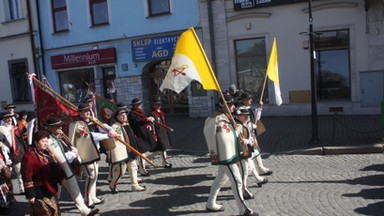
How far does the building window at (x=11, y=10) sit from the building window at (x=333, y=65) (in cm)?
1553

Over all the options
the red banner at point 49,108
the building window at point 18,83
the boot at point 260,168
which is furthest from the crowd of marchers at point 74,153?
the building window at point 18,83

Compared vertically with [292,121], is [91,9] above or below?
above

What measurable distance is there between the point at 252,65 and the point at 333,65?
9.94 feet

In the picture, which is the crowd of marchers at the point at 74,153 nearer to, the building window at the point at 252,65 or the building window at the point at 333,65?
the building window at the point at 252,65

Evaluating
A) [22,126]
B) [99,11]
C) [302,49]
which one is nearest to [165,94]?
[99,11]

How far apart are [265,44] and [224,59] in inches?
67.9

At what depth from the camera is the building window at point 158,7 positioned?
16797 mm

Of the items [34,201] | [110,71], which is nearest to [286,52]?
[110,71]

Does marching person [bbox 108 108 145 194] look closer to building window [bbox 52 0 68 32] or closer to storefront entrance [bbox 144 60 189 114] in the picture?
storefront entrance [bbox 144 60 189 114]

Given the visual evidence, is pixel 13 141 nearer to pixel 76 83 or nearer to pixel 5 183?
pixel 5 183

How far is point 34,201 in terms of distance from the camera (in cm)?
485

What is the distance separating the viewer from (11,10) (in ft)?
69.3

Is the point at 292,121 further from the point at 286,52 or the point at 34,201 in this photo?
the point at 34,201

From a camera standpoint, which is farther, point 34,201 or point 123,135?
point 123,135
